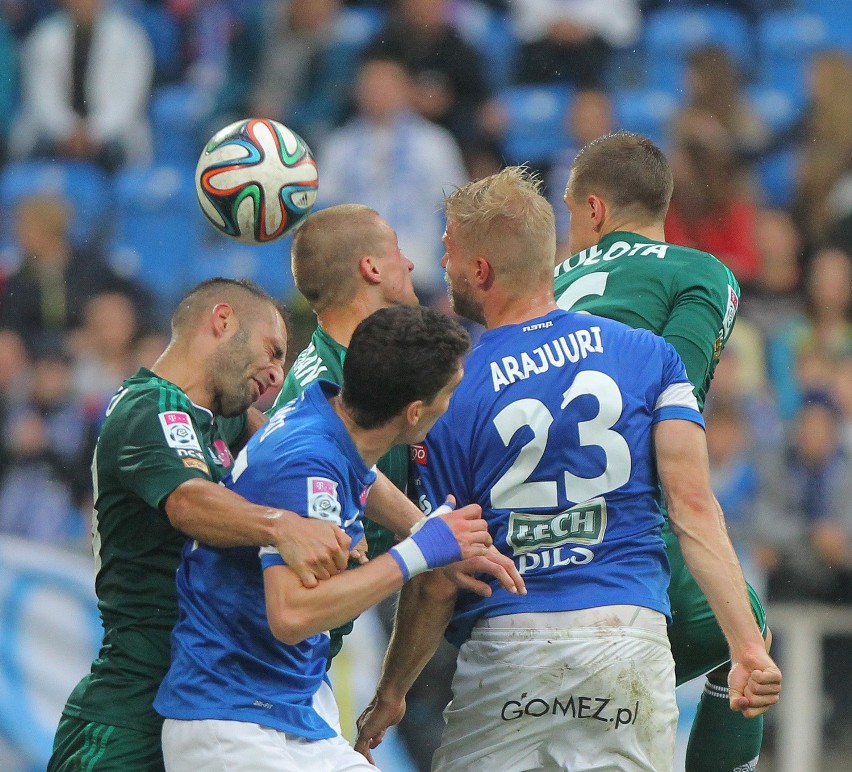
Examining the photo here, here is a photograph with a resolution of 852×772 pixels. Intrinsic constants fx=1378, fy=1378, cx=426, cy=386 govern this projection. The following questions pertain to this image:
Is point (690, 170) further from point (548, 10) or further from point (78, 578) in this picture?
point (78, 578)

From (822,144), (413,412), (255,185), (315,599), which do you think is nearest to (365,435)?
(413,412)

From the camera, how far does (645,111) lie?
11.1 metres


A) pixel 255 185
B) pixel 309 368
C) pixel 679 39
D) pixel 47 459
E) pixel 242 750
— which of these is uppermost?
pixel 679 39

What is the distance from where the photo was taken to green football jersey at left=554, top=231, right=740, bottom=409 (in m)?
4.85

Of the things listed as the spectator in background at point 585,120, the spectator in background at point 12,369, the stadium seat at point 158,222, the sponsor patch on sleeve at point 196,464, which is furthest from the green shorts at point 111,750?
the spectator in background at point 585,120

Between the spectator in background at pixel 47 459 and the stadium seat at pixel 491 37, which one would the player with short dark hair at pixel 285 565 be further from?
the stadium seat at pixel 491 37

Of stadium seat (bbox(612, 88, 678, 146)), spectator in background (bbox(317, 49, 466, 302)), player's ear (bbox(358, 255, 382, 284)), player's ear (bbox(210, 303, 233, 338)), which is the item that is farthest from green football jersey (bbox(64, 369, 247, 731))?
stadium seat (bbox(612, 88, 678, 146))

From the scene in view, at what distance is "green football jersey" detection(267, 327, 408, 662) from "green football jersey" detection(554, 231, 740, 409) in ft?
2.90

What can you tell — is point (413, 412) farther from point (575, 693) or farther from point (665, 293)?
point (665, 293)

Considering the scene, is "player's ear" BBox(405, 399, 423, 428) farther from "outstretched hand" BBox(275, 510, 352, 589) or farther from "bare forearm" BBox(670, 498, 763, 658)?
"bare forearm" BBox(670, 498, 763, 658)

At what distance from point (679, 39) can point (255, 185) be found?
717cm

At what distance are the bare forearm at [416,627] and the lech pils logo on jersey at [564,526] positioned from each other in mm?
299

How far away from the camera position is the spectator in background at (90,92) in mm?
11367

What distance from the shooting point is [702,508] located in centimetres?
429
